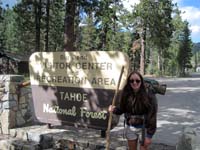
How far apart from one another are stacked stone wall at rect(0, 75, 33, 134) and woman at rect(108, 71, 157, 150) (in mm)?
3579

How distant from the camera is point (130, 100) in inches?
199

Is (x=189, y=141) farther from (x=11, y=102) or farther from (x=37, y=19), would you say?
(x=37, y=19)

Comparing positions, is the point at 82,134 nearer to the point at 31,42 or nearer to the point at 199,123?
the point at 199,123

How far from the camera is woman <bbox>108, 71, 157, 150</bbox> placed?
495cm

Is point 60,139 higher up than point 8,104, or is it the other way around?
point 8,104

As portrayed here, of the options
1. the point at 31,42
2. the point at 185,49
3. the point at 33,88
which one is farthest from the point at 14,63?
the point at 33,88

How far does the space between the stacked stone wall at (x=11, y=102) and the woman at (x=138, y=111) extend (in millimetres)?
3579

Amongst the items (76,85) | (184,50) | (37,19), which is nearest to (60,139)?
(76,85)

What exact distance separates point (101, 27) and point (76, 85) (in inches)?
1465

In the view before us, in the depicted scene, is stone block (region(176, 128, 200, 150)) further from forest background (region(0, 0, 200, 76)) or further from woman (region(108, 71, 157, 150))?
forest background (region(0, 0, 200, 76))

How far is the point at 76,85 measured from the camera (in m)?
7.20

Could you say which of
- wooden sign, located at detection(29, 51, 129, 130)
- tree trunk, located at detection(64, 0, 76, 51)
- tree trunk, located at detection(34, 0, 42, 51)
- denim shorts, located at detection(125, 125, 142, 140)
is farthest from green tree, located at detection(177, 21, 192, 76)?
denim shorts, located at detection(125, 125, 142, 140)

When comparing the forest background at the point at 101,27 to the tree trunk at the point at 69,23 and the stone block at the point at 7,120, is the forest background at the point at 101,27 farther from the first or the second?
the stone block at the point at 7,120

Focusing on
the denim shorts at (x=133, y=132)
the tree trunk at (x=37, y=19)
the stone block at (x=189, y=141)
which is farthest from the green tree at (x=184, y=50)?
the stone block at (x=189, y=141)
